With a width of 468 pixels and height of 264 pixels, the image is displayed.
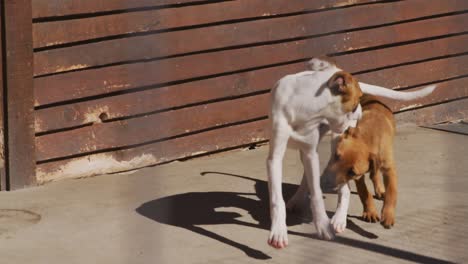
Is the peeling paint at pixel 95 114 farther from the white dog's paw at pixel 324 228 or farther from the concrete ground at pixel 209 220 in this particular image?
the white dog's paw at pixel 324 228

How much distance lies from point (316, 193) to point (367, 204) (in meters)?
0.57

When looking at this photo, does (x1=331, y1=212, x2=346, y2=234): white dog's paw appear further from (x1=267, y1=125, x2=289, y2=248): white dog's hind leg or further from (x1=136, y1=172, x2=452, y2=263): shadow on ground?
(x1=267, y1=125, x2=289, y2=248): white dog's hind leg

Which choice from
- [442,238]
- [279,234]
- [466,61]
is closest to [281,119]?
[279,234]

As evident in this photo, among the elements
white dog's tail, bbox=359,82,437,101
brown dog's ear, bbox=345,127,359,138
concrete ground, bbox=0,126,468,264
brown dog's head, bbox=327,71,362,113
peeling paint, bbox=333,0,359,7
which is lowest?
concrete ground, bbox=0,126,468,264

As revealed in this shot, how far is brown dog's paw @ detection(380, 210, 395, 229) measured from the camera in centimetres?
637

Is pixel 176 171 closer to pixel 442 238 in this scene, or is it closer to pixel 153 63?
pixel 153 63

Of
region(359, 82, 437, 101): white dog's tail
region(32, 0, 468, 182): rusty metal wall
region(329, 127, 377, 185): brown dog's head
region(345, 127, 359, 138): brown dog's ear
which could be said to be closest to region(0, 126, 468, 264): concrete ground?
region(32, 0, 468, 182): rusty metal wall

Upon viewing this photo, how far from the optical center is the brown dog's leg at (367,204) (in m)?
6.53

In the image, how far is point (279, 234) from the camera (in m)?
5.95

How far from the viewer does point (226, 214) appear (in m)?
6.68

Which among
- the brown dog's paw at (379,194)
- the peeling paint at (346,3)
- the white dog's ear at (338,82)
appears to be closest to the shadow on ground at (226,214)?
the brown dog's paw at (379,194)

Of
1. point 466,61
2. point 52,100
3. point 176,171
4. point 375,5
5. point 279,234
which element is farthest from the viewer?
point 466,61

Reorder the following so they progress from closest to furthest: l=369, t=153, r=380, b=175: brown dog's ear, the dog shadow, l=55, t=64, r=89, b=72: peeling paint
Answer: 1. l=369, t=153, r=380, b=175: brown dog's ear
2. the dog shadow
3. l=55, t=64, r=89, b=72: peeling paint

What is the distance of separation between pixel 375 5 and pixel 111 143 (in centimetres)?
236
